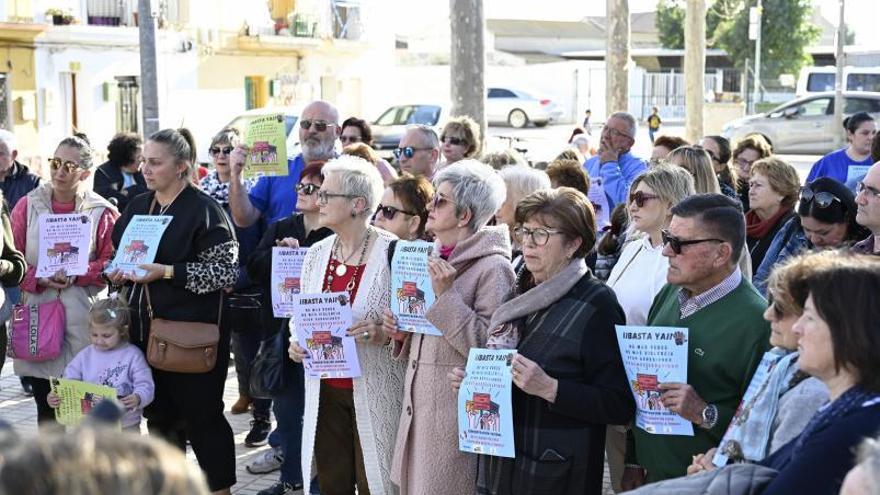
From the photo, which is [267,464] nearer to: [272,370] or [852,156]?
[272,370]

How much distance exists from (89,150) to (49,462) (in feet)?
17.2

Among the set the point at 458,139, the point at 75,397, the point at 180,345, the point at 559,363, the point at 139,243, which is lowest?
the point at 75,397

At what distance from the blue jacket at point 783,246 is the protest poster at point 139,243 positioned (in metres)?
2.92

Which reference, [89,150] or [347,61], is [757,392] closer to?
[89,150]

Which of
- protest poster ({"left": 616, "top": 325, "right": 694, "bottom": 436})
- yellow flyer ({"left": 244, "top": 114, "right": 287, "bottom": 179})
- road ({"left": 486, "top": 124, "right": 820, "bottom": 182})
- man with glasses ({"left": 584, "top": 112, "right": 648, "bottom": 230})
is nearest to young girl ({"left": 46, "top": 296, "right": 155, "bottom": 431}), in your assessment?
yellow flyer ({"left": 244, "top": 114, "right": 287, "bottom": 179})

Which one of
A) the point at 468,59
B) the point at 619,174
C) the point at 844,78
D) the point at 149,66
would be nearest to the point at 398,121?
the point at 844,78

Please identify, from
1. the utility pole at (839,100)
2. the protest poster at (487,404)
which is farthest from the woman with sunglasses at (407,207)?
the utility pole at (839,100)

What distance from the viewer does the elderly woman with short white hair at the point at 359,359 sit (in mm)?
4930

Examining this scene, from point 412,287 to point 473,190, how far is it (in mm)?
478

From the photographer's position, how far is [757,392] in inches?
131

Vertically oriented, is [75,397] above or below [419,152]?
below

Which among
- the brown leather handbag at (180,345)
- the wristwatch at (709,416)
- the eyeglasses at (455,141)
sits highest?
the eyeglasses at (455,141)

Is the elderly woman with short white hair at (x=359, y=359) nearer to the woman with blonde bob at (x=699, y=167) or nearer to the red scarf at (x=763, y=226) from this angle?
the woman with blonde bob at (x=699, y=167)

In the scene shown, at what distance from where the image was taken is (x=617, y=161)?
27.2 ft
